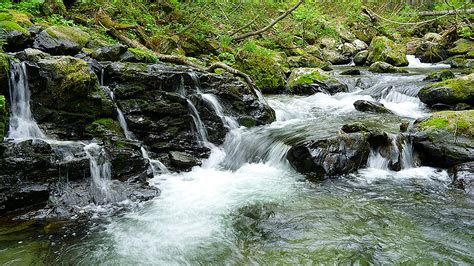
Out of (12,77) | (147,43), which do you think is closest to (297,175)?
(12,77)

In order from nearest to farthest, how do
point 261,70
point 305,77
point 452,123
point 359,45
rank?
point 452,123
point 261,70
point 305,77
point 359,45

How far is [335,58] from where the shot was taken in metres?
21.3

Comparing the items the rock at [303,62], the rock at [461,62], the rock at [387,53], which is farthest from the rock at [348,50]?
the rock at [461,62]

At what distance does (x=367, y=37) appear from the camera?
85.3ft

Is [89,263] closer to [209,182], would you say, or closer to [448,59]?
[209,182]

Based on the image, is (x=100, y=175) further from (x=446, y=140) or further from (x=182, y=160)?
(x=446, y=140)

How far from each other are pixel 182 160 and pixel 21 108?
2.96 meters

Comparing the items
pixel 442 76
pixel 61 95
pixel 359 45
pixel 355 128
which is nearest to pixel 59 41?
pixel 61 95

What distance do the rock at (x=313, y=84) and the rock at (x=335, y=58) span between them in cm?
851

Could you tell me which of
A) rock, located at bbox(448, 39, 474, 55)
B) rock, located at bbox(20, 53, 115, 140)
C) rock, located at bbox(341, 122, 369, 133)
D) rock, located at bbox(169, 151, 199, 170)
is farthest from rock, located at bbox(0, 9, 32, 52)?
rock, located at bbox(448, 39, 474, 55)

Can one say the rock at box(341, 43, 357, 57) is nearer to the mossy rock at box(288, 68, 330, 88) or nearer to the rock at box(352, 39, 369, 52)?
the rock at box(352, 39, 369, 52)

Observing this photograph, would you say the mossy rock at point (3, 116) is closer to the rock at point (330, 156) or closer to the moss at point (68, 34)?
the moss at point (68, 34)

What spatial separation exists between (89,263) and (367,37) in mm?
26592

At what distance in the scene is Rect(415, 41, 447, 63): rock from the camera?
63.1 feet
